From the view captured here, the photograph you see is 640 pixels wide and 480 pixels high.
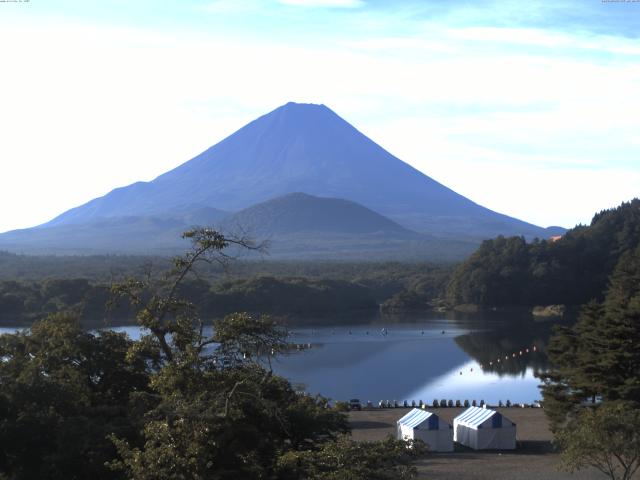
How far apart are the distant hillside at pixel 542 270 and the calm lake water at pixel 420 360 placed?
8.24m

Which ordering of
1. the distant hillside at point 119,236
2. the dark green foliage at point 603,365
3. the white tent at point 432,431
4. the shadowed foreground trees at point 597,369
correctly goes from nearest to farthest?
the shadowed foreground trees at point 597,369
the dark green foliage at point 603,365
the white tent at point 432,431
the distant hillside at point 119,236

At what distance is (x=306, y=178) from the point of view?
405 ft

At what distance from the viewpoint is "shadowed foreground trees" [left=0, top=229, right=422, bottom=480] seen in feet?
20.7

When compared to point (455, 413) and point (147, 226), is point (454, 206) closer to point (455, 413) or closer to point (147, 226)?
point (147, 226)

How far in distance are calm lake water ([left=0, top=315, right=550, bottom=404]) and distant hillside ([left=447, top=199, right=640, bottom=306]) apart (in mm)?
8242

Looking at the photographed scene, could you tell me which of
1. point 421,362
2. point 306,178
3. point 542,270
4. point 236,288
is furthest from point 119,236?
point 421,362

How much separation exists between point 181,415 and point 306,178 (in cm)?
11737

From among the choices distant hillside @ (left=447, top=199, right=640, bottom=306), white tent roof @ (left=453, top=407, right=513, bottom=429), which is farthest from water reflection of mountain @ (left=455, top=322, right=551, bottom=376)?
distant hillside @ (left=447, top=199, right=640, bottom=306)

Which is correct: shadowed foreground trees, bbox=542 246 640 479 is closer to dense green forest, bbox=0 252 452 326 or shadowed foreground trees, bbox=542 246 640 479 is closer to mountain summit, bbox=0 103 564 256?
dense green forest, bbox=0 252 452 326

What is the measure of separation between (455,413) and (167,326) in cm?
1176

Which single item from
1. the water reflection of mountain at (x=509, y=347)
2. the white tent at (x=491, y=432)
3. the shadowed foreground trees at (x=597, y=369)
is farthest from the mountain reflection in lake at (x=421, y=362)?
the shadowed foreground trees at (x=597, y=369)

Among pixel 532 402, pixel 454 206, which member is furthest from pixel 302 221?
pixel 532 402

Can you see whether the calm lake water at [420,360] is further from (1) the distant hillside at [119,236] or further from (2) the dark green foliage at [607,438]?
(1) the distant hillside at [119,236]

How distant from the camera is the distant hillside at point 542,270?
159 ft
